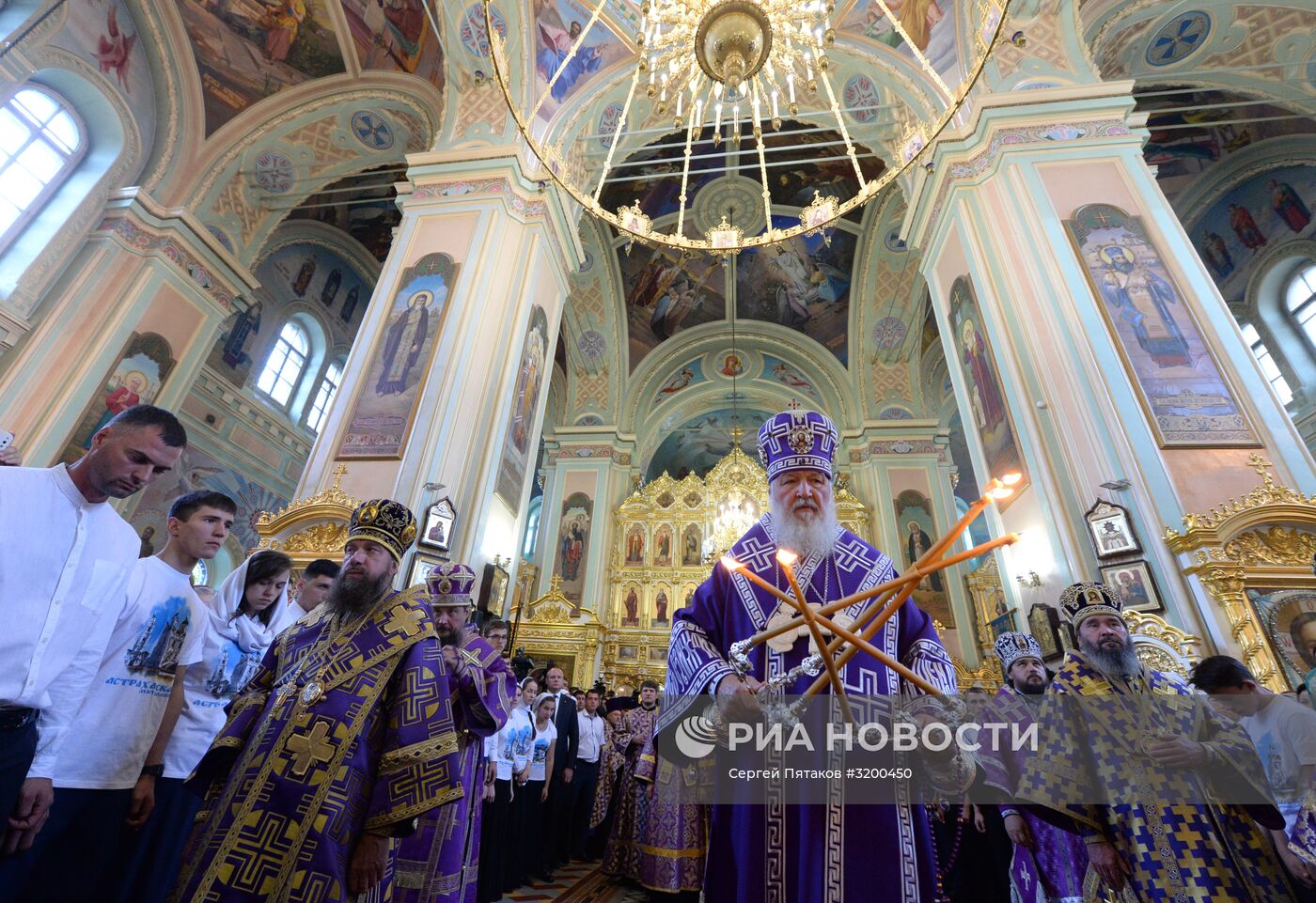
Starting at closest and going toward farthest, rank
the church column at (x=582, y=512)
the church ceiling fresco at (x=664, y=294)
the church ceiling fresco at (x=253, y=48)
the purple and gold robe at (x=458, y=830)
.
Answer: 1. the purple and gold robe at (x=458, y=830)
2. the church ceiling fresco at (x=253, y=48)
3. the church column at (x=582, y=512)
4. the church ceiling fresco at (x=664, y=294)

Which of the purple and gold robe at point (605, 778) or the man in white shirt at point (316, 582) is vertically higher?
the man in white shirt at point (316, 582)

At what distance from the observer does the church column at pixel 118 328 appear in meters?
7.16

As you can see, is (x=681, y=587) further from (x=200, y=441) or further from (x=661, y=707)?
(x=661, y=707)

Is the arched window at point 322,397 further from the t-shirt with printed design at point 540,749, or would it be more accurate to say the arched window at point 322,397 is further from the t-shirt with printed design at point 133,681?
the t-shirt with printed design at point 133,681

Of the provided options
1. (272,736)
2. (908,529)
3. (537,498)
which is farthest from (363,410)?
(537,498)

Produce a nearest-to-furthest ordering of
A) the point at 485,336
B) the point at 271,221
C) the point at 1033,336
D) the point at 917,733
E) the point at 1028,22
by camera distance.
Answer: the point at 917,733 → the point at 1033,336 → the point at 485,336 → the point at 1028,22 → the point at 271,221

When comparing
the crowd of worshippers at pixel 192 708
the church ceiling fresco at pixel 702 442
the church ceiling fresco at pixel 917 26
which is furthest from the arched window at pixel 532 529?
the crowd of worshippers at pixel 192 708

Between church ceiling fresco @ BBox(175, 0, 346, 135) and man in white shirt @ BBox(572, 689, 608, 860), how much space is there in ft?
35.3

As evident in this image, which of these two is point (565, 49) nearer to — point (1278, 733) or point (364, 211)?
point (364, 211)

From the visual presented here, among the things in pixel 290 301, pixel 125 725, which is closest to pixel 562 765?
pixel 125 725

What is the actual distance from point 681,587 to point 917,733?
12.7m

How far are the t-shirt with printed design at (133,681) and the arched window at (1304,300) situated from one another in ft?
52.1

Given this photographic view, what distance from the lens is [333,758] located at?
169 cm

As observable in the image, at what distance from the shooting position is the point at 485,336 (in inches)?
289
